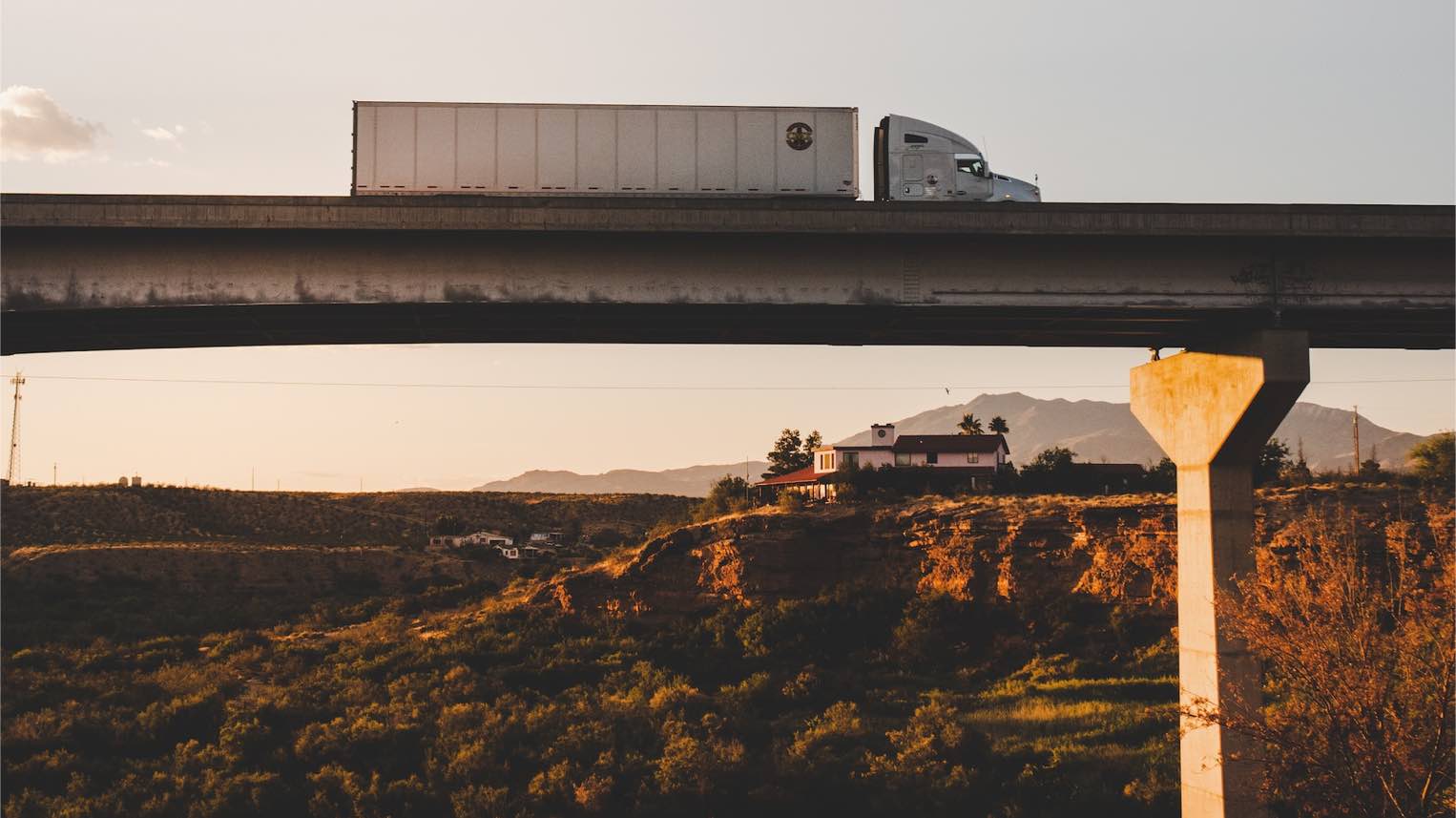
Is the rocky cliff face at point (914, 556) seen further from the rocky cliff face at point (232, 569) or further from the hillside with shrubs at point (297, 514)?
the rocky cliff face at point (232, 569)

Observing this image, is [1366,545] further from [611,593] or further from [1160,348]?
[611,593]

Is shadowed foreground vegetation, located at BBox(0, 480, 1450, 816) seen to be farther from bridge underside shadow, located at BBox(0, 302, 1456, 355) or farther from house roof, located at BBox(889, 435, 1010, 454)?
house roof, located at BBox(889, 435, 1010, 454)

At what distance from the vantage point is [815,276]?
21.5 metres

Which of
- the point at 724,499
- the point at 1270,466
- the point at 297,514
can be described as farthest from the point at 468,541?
the point at 1270,466

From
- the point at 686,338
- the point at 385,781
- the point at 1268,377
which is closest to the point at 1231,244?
the point at 1268,377

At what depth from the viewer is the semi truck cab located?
85.6ft

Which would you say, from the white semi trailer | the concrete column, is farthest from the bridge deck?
the white semi trailer

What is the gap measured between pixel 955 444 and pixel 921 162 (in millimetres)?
51518

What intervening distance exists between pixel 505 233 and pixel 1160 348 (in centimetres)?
1388

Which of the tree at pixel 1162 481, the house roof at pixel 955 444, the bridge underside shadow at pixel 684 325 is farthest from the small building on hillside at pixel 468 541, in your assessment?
the bridge underside shadow at pixel 684 325

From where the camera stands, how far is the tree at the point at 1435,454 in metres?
61.1

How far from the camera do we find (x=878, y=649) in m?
45.8

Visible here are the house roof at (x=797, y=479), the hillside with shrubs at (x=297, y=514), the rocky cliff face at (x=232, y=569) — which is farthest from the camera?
the hillside with shrubs at (x=297, y=514)

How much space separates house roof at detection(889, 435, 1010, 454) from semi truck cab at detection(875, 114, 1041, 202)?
49625mm
